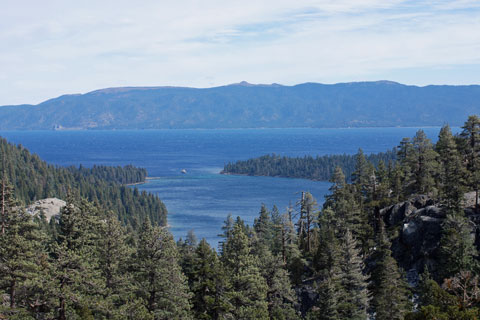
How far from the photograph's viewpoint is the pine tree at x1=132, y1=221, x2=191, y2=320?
1558 inches

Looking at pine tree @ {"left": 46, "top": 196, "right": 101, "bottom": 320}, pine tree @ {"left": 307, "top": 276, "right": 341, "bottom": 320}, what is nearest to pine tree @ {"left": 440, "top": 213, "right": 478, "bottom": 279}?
pine tree @ {"left": 307, "top": 276, "right": 341, "bottom": 320}

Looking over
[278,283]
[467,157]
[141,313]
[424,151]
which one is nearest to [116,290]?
[141,313]

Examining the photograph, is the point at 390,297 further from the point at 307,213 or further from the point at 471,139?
the point at 471,139

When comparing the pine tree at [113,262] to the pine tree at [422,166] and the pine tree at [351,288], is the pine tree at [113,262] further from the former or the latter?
the pine tree at [422,166]

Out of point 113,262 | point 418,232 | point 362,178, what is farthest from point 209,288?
point 362,178

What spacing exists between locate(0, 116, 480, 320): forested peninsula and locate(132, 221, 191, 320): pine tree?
114 mm

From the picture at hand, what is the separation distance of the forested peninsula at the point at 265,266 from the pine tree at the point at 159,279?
4.5 inches

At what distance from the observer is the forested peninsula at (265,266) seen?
37000 millimetres

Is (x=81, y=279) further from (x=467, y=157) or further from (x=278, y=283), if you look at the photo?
(x=467, y=157)

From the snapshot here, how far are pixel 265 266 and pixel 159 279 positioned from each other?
12.9 meters

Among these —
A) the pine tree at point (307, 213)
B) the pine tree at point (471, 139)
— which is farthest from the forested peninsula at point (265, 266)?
the pine tree at point (307, 213)

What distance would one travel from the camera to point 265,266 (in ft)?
163


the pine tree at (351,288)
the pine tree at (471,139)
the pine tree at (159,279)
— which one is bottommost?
the pine tree at (351,288)

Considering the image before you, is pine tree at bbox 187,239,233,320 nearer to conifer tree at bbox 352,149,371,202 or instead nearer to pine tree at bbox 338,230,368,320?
pine tree at bbox 338,230,368,320
